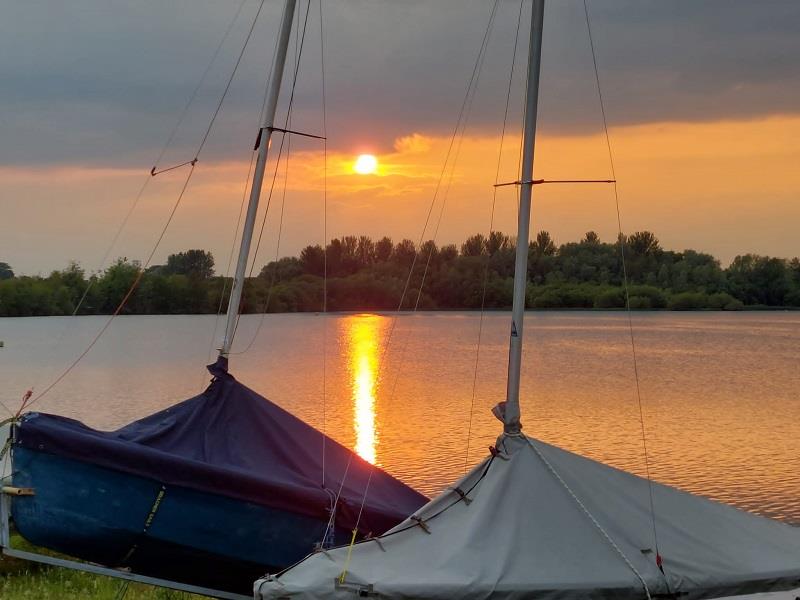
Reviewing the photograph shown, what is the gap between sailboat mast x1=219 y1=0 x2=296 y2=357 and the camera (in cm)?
1606

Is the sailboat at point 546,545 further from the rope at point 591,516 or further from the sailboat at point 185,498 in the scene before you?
the sailboat at point 185,498

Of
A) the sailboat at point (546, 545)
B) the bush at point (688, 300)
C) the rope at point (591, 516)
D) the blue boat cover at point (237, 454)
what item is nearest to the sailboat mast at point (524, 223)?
the sailboat at point (546, 545)

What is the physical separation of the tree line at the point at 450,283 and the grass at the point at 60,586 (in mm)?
110198

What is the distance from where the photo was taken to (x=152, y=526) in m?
12.9

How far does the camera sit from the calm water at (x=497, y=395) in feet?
107

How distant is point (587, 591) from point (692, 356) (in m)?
72.7

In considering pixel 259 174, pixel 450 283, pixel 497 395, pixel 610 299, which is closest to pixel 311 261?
pixel 450 283

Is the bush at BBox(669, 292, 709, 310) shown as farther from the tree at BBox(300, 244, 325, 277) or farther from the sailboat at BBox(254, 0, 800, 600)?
the sailboat at BBox(254, 0, 800, 600)

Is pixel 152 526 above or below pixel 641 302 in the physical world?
below

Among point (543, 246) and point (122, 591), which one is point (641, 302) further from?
point (122, 591)

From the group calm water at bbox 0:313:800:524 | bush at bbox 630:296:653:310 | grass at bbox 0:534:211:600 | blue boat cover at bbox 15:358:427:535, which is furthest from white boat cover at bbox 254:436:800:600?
bush at bbox 630:296:653:310

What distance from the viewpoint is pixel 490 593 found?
10.7 m

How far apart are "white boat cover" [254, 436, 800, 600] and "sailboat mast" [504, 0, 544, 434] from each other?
1.85 ft

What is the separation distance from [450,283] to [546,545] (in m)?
140
